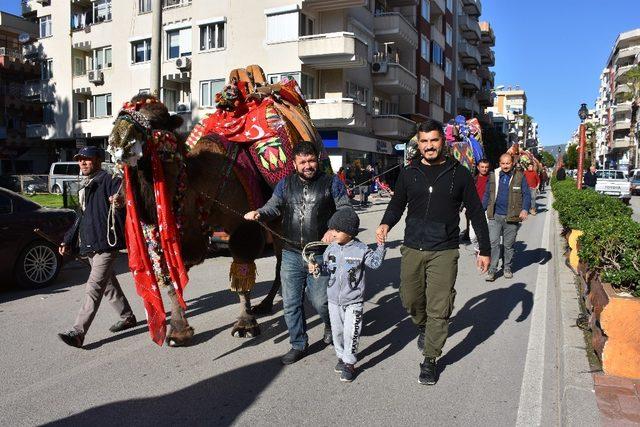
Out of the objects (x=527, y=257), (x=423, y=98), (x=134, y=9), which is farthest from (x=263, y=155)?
(x=423, y=98)

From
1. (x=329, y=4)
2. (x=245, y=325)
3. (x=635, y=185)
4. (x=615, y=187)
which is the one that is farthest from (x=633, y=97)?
(x=245, y=325)

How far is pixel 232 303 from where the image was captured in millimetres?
6816

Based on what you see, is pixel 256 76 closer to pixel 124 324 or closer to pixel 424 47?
pixel 124 324

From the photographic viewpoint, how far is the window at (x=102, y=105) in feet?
115

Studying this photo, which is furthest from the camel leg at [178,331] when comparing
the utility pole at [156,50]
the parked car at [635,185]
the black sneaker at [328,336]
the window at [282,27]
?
the parked car at [635,185]

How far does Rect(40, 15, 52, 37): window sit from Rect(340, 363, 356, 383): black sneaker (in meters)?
41.5

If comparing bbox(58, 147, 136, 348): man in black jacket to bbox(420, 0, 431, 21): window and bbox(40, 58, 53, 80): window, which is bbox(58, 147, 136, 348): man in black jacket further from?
bbox(40, 58, 53, 80): window

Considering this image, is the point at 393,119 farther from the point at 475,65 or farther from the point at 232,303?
the point at 475,65

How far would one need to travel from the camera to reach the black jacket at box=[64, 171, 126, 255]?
5.18m

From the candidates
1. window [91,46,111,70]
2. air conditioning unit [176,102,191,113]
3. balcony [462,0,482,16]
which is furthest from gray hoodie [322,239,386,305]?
balcony [462,0,482,16]

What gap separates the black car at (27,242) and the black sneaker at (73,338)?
3.21 m

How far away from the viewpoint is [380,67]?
3091cm

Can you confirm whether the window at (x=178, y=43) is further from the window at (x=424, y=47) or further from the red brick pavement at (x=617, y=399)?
the red brick pavement at (x=617, y=399)

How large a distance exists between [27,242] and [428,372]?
6.26 meters
